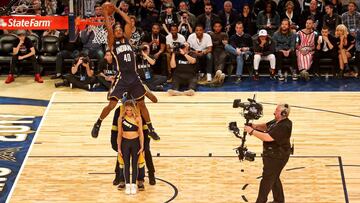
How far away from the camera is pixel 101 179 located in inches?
560

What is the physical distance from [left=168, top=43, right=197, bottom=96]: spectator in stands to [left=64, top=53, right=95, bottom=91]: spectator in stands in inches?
87.4

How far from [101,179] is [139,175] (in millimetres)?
901

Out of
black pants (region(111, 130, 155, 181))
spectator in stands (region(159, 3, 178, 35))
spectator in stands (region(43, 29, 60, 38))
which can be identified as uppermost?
spectator in stands (region(159, 3, 178, 35))

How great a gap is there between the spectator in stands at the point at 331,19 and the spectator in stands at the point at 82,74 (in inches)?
260

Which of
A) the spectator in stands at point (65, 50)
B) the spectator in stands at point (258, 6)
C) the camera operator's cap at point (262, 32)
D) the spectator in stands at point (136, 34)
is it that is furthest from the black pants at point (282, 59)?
the spectator in stands at point (65, 50)

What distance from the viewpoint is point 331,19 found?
73.2 feet

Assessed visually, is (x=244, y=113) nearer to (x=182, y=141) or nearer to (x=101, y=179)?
(x=101, y=179)

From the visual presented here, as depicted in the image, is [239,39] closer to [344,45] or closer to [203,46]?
[203,46]

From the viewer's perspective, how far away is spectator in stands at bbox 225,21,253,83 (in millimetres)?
21703

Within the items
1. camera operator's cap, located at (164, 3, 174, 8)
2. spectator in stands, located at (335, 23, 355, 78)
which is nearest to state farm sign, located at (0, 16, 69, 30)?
camera operator's cap, located at (164, 3, 174, 8)

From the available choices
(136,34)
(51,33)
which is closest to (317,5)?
(136,34)

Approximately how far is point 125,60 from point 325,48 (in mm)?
9085

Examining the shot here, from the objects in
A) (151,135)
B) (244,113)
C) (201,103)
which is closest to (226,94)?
(201,103)

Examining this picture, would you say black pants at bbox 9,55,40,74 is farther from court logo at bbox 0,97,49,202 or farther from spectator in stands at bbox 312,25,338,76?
spectator in stands at bbox 312,25,338,76
